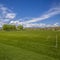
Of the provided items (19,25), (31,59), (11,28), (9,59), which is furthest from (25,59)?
(19,25)

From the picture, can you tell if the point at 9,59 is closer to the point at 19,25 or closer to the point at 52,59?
the point at 52,59

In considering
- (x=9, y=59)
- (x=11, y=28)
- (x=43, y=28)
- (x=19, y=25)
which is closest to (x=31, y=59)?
(x=9, y=59)

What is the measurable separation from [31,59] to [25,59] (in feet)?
2.07

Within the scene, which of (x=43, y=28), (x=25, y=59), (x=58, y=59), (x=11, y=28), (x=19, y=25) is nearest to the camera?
(x=25, y=59)

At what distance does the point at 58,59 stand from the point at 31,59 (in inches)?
126

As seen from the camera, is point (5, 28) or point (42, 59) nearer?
point (42, 59)

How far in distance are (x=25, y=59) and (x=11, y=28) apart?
149625 mm

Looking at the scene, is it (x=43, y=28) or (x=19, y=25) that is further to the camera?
(x=19, y=25)

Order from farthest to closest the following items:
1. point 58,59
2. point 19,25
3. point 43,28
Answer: point 19,25 → point 43,28 → point 58,59

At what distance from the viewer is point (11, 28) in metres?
163

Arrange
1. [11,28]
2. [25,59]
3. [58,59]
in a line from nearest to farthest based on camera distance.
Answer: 1. [25,59]
2. [58,59]
3. [11,28]

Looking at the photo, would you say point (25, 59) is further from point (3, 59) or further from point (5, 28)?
point (5, 28)

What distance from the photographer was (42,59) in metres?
14.7

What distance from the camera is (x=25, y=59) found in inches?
574
